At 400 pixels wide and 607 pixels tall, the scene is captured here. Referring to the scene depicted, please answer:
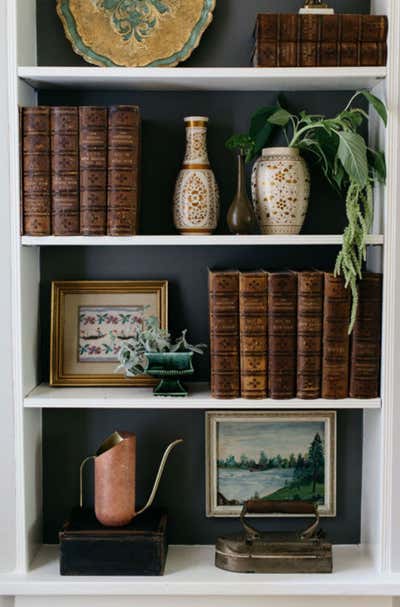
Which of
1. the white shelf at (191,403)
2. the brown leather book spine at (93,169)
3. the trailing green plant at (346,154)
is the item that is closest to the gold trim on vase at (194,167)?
the trailing green plant at (346,154)

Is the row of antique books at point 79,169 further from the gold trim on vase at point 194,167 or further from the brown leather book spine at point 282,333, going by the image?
the brown leather book spine at point 282,333

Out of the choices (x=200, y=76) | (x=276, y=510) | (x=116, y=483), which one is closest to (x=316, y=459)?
(x=276, y=510)

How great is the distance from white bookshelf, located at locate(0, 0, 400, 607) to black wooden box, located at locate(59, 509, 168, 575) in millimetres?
32

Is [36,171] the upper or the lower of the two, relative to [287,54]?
lower

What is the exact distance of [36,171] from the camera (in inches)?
78.0

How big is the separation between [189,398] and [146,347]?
16 cm

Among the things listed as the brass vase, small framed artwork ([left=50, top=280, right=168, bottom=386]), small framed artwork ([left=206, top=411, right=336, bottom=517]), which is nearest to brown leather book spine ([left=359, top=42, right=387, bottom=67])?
the brass vase

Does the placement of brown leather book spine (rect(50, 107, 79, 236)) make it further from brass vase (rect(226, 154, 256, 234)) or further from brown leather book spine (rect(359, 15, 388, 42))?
brown leather book spine (rect(359, 15, 388, 42))

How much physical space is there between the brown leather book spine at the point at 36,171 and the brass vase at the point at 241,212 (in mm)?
422

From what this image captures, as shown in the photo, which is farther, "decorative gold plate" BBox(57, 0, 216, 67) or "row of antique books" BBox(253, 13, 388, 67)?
"decorative gold plate" BBox(57, 0, 216, 67)

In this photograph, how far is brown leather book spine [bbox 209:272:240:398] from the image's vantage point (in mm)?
2006

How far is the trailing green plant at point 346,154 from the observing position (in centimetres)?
192

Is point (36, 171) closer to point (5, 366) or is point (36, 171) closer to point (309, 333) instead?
point (5, 366)

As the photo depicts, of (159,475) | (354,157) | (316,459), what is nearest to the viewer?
(354,157)
